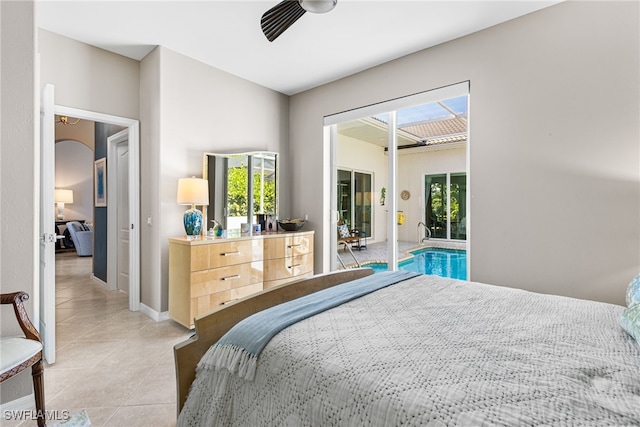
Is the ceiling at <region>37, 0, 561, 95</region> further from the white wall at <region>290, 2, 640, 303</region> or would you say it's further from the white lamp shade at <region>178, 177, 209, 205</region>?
the white lamp shade at <region>178, 177, 209, 205</region>

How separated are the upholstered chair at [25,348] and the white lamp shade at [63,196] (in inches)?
300

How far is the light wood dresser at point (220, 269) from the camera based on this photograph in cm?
289

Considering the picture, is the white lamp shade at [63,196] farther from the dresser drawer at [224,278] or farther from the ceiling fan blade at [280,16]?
the ceiling fan blade at [280,16]

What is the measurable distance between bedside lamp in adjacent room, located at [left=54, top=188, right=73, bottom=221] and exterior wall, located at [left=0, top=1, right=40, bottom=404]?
736 cm

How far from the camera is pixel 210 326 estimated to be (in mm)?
1350

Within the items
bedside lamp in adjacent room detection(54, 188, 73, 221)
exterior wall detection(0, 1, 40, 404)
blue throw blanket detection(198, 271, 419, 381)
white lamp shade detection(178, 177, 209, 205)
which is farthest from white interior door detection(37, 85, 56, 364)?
bedside lamp in adjacent room detection(54, 188, 73, 221)

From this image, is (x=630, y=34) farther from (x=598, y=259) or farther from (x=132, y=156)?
(x=132, y=156)

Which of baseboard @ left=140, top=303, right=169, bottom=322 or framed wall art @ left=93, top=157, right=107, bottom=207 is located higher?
framed wall art @ left=93, top=157, right=107, bottom=207

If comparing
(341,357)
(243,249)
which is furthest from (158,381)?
(341,357)

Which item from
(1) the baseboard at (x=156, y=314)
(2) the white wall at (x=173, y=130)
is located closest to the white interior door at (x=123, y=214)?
(2) the white wall at (x=173, y=130)

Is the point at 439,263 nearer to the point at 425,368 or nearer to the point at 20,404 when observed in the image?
the point at 425,368

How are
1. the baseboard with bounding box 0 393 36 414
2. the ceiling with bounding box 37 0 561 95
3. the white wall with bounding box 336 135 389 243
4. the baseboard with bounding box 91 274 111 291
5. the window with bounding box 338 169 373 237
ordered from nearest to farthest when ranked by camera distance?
the baseboard with bounding box 0 393 36 414, the ceiling with bounding box 37 0 561 95, the white wall with bounding box 336 135 389 243, the window with bounding box 338 169 373 237, the baseboard with bounding box 91 274 111 291

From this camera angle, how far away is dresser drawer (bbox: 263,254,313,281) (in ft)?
11.6

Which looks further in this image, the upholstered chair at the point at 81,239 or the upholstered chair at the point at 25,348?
the upholstered chair at the point at 81,239
